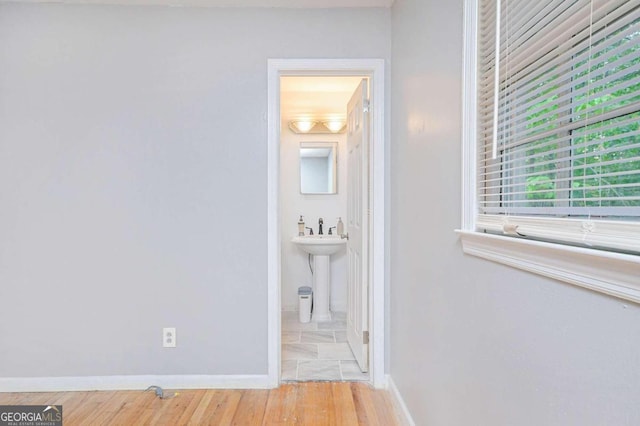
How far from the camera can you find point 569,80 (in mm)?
812

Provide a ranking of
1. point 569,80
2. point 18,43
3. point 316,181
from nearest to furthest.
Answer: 1. point 569,80
2. point 18,43
3. point 316,181

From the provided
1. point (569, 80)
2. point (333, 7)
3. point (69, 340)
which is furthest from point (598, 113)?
point (69, 340)

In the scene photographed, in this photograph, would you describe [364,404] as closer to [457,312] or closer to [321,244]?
[457,312]

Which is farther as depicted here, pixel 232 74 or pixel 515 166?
pixel 232 74

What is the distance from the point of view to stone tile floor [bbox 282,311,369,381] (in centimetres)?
244

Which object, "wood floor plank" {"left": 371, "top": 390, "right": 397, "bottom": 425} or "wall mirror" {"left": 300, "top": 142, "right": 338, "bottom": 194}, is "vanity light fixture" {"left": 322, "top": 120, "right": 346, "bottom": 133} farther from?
"wood floor plank" {"left": 371, "top": 390, "right": 397, "bottom": 425}

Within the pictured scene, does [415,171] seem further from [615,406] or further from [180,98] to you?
[180,98]

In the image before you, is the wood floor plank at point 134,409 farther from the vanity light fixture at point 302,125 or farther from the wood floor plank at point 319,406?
the vanity light fixture at point 302,125

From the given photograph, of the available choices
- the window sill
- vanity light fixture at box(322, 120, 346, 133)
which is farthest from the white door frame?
vanity light fixture at box(322, 120, 346, 133)

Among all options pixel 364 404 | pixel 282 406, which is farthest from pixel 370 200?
pixel 282 406

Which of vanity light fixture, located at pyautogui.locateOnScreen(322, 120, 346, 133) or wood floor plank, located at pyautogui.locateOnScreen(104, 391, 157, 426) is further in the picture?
vanity light fixture, located at pyautogui.locateOnScreen(322, 120, 346, 133)

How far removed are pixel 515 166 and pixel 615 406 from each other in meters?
0.60
